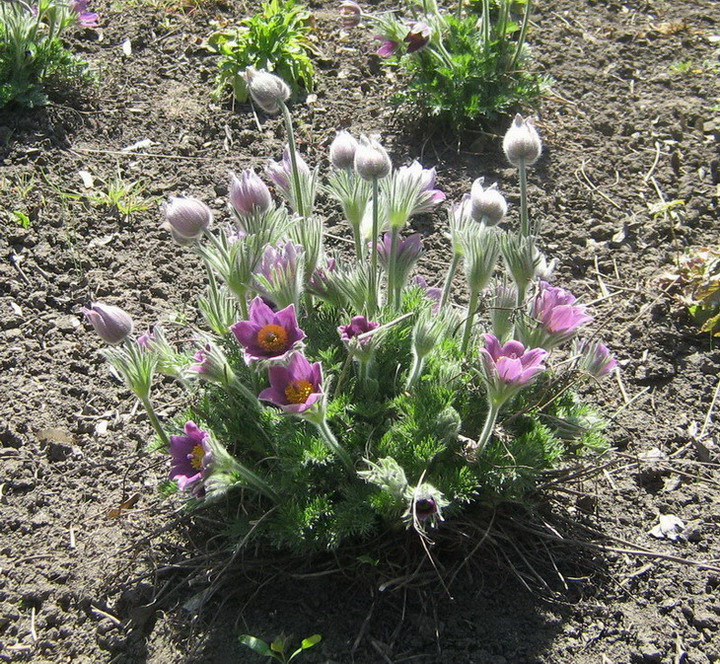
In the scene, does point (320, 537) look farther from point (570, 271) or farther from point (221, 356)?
point (570, 271)

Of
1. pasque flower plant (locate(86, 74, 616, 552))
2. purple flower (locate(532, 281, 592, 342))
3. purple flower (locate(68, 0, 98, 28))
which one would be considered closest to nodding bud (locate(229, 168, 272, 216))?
pasque flower plant (locate(86, 74, 616, 552))

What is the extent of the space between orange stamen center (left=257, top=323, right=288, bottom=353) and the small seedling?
70cm

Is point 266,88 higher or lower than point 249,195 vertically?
higher

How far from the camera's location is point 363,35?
4.52 metres

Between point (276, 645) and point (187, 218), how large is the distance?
104 centimetres

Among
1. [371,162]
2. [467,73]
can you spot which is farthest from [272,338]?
[467,73]

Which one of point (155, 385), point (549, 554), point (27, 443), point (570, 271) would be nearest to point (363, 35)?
point (570, 271)

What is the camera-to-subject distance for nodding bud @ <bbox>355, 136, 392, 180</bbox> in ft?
6.73

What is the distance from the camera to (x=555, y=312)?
2090 mm

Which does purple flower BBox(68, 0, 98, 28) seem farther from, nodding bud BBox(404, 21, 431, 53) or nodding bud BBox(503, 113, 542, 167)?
nodding bud BBox(503, 113, 542, 167)

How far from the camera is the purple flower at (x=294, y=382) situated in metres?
1.92

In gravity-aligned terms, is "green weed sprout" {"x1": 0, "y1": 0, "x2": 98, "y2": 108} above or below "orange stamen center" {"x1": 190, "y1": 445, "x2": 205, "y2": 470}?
above

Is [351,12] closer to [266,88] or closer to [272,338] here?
[266,88]

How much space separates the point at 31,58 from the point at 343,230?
172 centimetres
